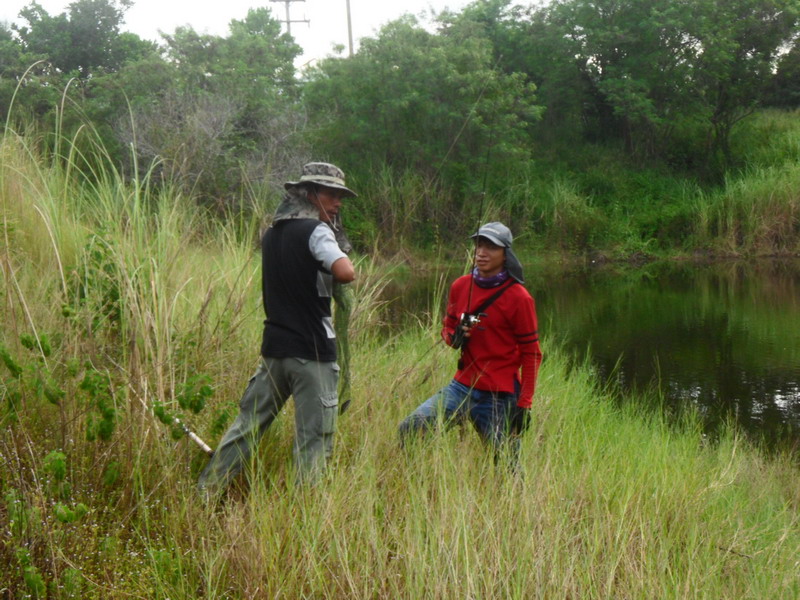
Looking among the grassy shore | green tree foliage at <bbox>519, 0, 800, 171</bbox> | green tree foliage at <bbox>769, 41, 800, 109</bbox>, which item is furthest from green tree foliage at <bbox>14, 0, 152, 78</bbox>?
the grassy shore

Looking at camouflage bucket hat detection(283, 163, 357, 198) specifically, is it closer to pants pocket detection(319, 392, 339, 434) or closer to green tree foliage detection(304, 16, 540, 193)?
pants pocket detection(319, 392, 339, 434)

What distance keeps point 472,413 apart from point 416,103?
21750mm

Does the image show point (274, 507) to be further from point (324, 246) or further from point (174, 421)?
point (324, 246)

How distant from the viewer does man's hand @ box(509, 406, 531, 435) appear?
13.9 feet

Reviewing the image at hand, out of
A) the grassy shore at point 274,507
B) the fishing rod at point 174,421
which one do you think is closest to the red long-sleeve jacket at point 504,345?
the grassy shore at point 274,507

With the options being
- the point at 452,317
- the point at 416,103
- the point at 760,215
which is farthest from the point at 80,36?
the point at 452,317

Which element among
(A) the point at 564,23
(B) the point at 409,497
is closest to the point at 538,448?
(B) the point at 409,497

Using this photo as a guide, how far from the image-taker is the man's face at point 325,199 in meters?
3.75

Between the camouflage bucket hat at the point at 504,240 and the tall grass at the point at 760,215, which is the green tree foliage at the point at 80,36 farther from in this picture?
the camouflage bucket hat at the point at 504,240

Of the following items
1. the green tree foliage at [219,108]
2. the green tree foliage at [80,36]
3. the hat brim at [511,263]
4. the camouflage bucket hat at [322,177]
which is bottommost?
the hat brim at [511,263]

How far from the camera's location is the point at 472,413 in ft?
14.3

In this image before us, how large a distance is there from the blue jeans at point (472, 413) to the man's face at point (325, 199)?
1.07 m

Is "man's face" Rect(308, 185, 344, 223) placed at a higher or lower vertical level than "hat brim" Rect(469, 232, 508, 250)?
higher

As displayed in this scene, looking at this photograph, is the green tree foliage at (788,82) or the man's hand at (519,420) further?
the green tree foliage at (788,82)
